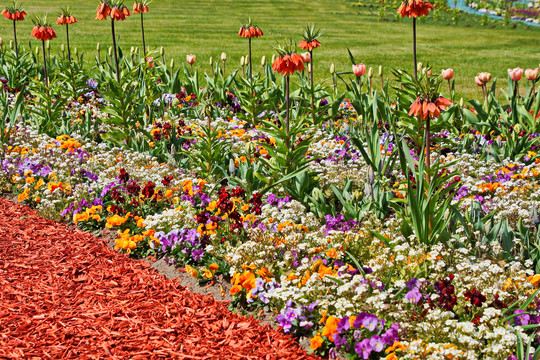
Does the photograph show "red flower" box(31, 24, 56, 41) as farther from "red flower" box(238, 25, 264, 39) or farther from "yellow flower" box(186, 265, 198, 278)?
"yellow flower" box(186, 265, 198, 278)

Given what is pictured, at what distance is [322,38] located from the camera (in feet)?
50.0

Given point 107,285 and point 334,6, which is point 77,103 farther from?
point 334,6

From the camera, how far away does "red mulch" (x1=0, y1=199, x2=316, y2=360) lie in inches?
118

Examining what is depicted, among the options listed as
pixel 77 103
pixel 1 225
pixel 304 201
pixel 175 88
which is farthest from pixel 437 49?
pixel 1 225

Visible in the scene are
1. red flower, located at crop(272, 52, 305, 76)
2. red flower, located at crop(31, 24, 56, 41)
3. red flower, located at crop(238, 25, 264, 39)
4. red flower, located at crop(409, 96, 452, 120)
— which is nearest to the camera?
red flower, located at crop(409, 96, 452, 120)

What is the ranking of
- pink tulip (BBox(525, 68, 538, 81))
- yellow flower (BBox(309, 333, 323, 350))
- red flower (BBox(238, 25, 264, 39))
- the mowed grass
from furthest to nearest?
the mowed grass
red flower (BBox(238, 25, 264, 39))
pink tulip (BBox(525, 68, 538, 81))
yellow flower (BBox(309, 333, 323, 350))

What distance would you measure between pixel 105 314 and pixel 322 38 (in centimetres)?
1296

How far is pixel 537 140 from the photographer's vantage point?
17.3ft

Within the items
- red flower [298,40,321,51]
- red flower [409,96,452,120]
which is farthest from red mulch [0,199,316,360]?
red flower [298,40,321,51]

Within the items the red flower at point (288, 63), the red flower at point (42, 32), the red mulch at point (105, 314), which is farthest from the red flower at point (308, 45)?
the red flower at point (42, 32)

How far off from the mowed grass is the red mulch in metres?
6.29

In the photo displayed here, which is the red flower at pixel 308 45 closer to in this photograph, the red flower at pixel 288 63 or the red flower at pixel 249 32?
the red flower at pixel 249 32

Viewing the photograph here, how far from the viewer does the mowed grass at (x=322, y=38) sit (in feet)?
38.3

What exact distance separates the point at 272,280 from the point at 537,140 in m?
3.25
